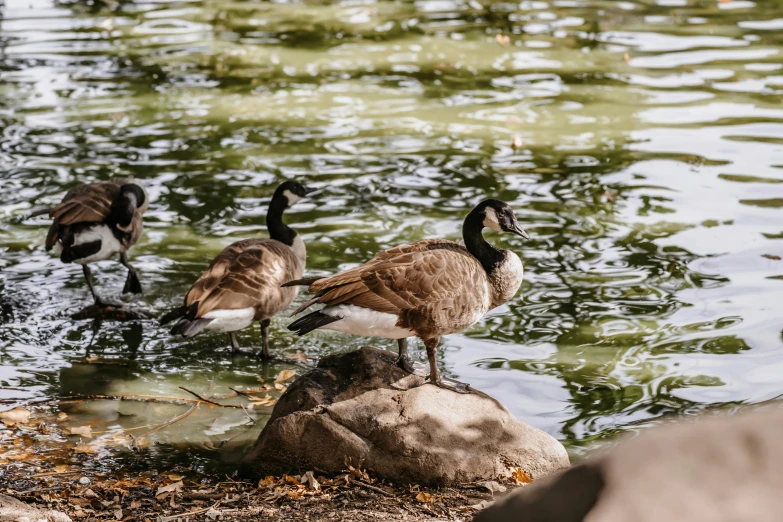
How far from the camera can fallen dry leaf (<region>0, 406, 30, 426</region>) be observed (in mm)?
6480

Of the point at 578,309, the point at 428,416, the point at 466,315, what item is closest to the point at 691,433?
the point at 428,416

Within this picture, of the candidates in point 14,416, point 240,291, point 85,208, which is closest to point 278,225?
point 240,291

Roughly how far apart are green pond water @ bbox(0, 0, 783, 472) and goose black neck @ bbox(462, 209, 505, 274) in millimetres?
1150

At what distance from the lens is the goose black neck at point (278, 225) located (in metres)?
8.20

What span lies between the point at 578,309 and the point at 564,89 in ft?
22.7

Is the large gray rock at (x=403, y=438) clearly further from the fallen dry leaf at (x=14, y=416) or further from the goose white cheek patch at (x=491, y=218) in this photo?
the fallen dry leaf at (x=14, y=416)

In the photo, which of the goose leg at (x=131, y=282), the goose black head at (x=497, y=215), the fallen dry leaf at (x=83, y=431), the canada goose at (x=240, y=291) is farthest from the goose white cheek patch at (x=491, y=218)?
the goose leg at (x=131, y=282)

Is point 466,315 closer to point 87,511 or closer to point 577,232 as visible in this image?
point 87,511

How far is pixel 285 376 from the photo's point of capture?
23.8ft

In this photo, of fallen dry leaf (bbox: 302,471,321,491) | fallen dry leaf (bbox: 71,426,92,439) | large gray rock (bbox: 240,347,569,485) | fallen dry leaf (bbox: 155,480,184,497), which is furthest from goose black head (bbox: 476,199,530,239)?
fallen dry leaf (bbox: 71,426,92,439)

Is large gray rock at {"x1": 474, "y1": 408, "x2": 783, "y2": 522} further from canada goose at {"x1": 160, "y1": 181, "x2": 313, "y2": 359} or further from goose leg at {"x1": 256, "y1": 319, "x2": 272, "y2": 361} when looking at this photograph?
goose leg at {"x1": 256, "y1": 319, "x2": 272, "y2": 361}

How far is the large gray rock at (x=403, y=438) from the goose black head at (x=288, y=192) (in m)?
2.84

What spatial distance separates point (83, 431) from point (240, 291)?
4.86 ft

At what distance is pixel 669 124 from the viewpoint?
42.1ft
